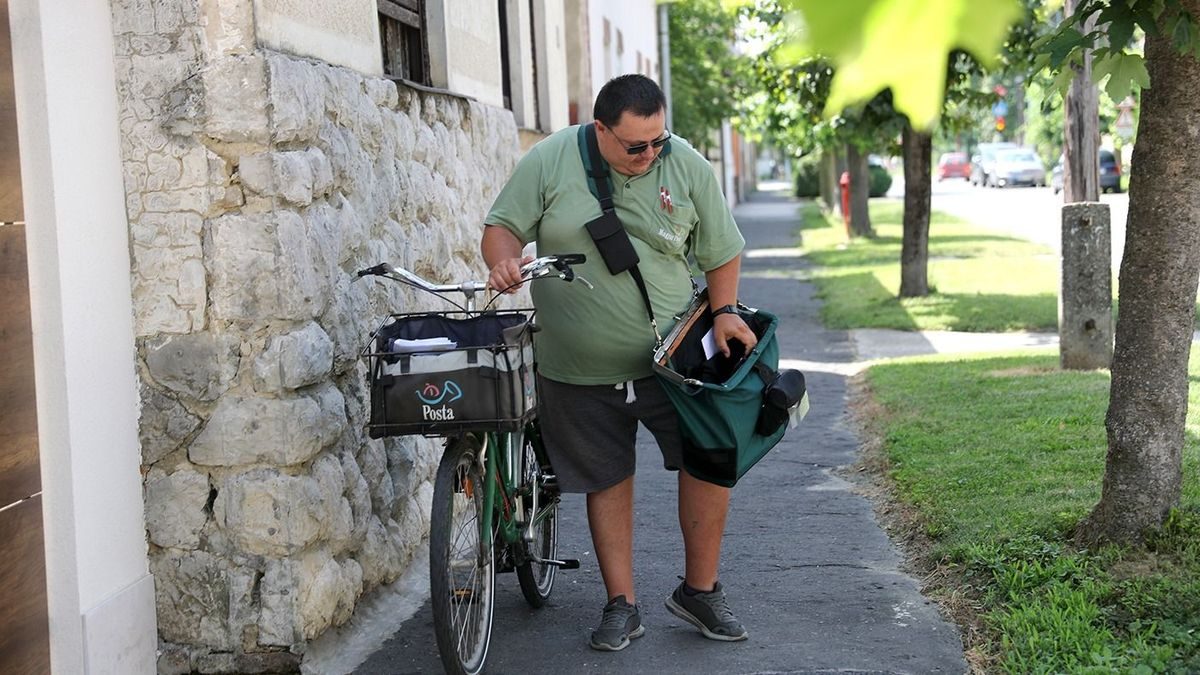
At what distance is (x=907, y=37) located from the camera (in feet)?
2.78

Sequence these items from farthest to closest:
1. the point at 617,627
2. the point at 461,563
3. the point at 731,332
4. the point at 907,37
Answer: the point at 617,627 < the point at 731,332 < the point at 461,563 < the point at 907,37

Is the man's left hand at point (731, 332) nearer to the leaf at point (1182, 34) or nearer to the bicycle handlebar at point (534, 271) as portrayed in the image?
the bicycle handlebar at point (534, 271)

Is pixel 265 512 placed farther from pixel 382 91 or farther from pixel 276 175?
pixel 382 91

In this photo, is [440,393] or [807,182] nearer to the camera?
[440,393]

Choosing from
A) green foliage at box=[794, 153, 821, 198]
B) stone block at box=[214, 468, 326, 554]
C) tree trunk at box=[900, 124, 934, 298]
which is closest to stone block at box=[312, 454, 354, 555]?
stone block at box=[214, 468, 326, 554]

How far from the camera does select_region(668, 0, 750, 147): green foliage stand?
26297mm

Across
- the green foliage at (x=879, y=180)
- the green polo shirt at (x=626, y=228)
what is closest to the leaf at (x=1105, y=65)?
the green polo shirt at (x=626, y=228)

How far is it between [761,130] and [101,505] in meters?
20.5

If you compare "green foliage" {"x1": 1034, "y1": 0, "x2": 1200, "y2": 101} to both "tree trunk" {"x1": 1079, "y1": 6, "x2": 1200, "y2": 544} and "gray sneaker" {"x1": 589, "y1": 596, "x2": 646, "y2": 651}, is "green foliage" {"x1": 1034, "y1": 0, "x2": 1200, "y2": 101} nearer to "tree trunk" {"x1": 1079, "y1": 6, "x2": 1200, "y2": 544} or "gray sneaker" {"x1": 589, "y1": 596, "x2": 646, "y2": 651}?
"tree trunk" {"x1": 1079, "y1": 6, "x2": 1200, "y2": 544}

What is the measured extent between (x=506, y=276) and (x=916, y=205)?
37.7 ft

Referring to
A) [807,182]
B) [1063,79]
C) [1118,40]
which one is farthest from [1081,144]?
[807,182]

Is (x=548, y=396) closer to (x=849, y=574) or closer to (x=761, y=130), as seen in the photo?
(x=849, y=574)

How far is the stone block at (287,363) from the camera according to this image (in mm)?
4293

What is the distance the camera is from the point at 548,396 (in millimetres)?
4656
